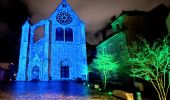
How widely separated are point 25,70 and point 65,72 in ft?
31.7

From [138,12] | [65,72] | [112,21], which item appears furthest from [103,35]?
[65,72]

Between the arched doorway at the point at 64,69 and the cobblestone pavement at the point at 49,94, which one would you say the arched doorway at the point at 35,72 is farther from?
the cobblestone pavement at the point at 49,94

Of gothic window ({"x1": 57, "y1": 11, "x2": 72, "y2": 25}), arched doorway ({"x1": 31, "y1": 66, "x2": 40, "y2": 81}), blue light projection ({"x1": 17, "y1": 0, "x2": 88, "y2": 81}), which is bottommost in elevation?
arched doorway ({"x1": 31, "y1": 66, "x2": 40, "y2": 81})

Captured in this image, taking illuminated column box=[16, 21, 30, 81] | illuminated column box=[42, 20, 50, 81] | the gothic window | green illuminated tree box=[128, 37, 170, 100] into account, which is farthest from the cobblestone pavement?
the gothic window

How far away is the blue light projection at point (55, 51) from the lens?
42469 millimetres

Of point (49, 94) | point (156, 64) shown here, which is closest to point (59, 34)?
point (49, 94)

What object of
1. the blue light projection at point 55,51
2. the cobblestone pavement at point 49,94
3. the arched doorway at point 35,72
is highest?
the blue light projection at point 55,51

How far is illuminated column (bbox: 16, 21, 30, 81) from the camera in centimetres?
4116

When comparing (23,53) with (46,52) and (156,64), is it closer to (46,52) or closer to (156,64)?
(46,52)

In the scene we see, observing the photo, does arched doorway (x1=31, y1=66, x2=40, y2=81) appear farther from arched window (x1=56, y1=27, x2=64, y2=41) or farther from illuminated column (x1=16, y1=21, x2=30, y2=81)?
arched window (x1=56, y1=27, x2=64, y2=41)

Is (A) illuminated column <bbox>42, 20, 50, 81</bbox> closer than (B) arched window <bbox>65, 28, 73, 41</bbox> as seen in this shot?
Yes

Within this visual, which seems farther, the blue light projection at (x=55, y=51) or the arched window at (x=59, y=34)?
the arched window at (x=59, y=34)

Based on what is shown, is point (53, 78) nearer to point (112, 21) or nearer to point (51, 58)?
point (51, 58)

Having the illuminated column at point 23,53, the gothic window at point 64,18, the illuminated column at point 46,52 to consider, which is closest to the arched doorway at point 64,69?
the illuminated column at point 46,52
